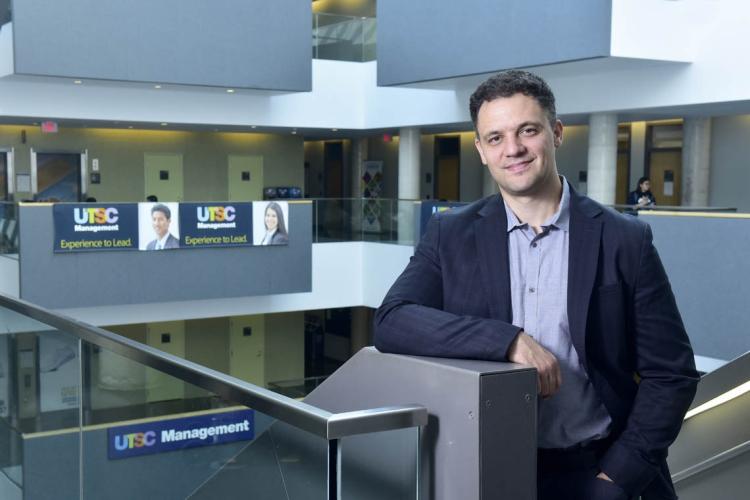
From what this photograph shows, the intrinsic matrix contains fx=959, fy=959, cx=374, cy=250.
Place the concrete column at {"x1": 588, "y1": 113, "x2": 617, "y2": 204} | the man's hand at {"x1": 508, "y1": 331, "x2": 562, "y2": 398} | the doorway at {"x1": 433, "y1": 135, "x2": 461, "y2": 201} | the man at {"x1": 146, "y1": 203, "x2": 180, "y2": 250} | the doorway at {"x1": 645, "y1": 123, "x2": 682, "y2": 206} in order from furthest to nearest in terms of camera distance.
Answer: the doorway at {"x1": 433, "y1": 135, "x2": 461, "y2": 201} → the doorway at {"x1": 645, "y1": 123, "x2": 682, "y2": 206} → the man at {"x1": 146, "y1": 203, "x2": 180, "y2": 250} → the concrete column at {"x1": 588, "y1": 113, "x2": 617, "y2": 204} → the man's hand at {"x1": 508, "y1": 331, "x2": 562, "y2": 398}

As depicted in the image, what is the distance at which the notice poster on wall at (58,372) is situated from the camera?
3.83 meters

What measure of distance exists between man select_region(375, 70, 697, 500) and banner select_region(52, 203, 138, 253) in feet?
49.6

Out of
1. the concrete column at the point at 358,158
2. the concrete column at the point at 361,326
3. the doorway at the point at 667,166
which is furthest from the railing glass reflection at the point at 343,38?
the concrete column at the point at 361,326

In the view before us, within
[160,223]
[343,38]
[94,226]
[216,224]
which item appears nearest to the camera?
[94,226]

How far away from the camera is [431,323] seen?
214cm

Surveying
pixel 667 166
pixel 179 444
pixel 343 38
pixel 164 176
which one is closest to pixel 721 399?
pixel 179 444

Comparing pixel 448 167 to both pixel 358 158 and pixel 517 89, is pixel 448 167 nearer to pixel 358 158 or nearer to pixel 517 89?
pixel 358 158

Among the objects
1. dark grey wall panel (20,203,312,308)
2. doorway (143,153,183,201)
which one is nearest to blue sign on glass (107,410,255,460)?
dark grey wall panel (20,203,312,308)

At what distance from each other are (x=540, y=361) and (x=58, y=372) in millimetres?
2704

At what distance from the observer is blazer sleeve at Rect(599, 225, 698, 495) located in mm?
2188

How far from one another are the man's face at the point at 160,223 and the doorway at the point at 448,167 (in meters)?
10.7

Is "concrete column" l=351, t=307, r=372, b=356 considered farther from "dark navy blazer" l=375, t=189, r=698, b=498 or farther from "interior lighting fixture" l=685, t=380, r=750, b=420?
"dark navy blazer" l=375, t=189, r=698, b=498

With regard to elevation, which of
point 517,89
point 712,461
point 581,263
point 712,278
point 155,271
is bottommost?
point 155,271

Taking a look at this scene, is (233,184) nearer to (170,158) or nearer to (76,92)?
(170,158)
